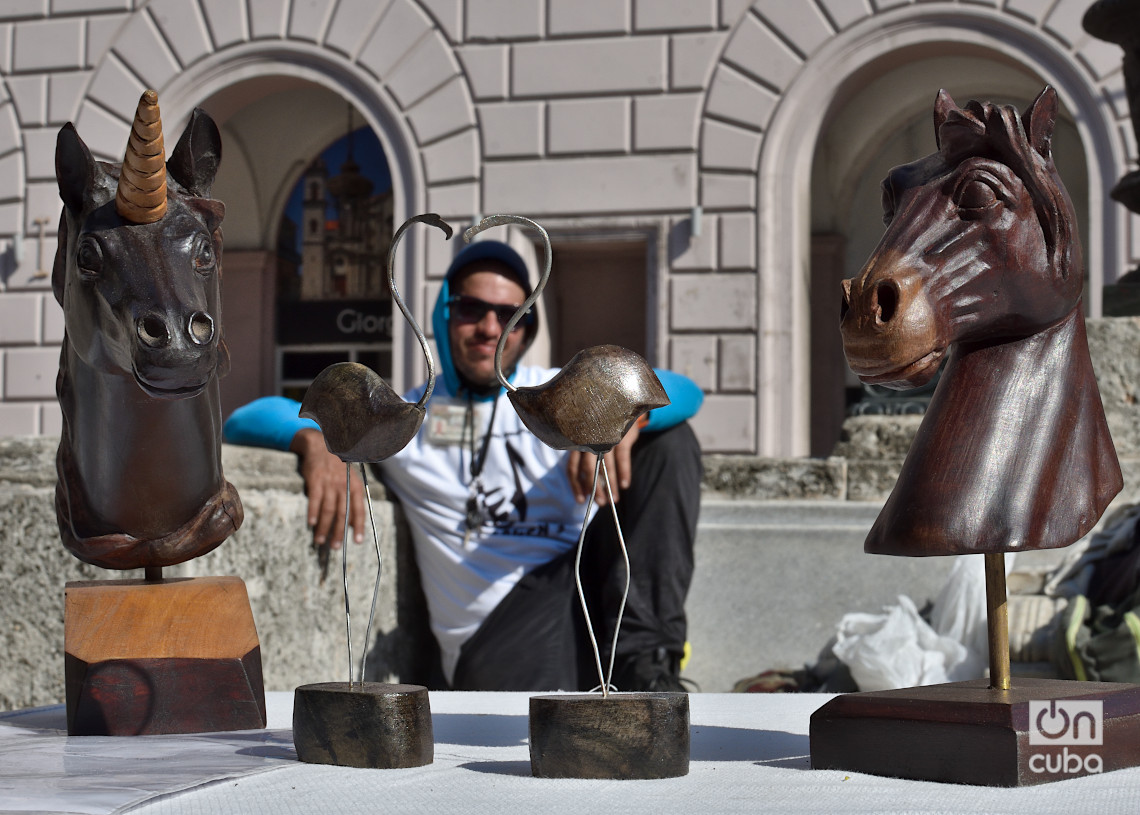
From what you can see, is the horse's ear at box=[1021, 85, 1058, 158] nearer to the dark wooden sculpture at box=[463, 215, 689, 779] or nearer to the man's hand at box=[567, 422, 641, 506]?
the dark wooden sculpture at box=[463, 215, 689, 779]

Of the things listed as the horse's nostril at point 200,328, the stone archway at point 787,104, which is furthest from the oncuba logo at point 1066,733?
the stone archway at point 787,104

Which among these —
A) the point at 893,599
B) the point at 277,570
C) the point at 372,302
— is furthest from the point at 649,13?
the point at 277,570

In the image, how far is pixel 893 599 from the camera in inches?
150

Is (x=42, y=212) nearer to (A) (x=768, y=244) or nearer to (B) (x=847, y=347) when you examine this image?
(A) (x=768, y=244)

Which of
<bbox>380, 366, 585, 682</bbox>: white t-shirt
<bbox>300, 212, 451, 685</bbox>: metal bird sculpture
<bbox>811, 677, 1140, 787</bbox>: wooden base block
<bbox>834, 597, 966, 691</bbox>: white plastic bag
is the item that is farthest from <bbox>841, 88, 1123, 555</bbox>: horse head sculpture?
<bbox>380, 366, 585, 682</bbox>: white t-shirt

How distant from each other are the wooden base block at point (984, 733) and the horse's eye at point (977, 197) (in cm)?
57

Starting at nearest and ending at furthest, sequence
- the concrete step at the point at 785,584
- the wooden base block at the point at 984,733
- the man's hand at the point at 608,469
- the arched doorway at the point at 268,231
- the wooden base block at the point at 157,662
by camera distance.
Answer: the wooden base block at the point at 984,733, the wooden base block at the point at 157,662, the man's hand at the point at 608,469, the concrete step at the point at 785,584, the arched doorway at the point at 268,231

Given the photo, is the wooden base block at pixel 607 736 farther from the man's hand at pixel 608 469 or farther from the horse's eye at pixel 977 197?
the man's hand at pixel 608 469

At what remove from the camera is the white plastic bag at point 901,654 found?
3160 mm

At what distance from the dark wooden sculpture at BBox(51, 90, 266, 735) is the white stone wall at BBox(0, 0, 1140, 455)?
743 centimetres

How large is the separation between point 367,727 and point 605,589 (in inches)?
74.8

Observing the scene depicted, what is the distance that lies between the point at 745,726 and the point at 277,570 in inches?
53.7

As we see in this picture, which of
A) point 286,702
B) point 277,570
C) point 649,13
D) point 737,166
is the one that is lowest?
point 286,702

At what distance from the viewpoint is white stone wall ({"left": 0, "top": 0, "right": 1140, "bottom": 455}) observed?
30.4 feet
